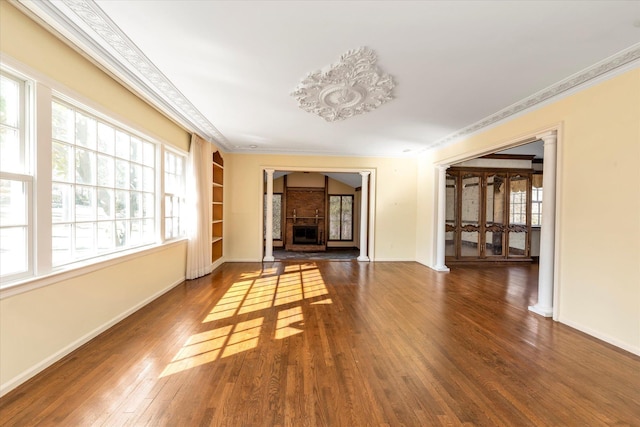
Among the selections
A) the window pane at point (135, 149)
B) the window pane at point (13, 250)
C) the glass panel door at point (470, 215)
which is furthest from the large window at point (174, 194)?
the glass panel door at point (470, 215)

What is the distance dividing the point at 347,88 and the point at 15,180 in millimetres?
3052

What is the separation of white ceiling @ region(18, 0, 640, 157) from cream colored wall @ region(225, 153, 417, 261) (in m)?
2.90

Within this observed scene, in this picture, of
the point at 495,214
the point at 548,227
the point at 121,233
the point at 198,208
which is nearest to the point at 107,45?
the point at 121,233

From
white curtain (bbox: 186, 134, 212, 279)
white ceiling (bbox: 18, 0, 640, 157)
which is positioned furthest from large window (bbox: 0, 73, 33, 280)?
white curtain (bbox: 186, 134, 212, 279)

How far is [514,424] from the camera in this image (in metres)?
1.73

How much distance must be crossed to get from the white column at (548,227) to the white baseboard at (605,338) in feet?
0.97

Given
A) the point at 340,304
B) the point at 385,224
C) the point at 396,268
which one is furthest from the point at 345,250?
the point at 340,304

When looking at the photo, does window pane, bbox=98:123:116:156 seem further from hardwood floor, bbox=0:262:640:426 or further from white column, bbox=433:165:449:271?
white column, bbox=433:165:449:271

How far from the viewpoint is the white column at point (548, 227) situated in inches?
140

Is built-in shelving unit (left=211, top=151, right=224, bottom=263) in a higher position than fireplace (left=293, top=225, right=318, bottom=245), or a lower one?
higher

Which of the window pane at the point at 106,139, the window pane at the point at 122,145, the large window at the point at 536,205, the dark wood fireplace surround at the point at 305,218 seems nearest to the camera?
the window pane at the point at 106,139

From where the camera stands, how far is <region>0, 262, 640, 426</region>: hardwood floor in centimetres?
179

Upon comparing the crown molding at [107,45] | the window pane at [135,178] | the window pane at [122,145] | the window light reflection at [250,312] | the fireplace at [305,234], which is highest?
the crown molding at [107,45]

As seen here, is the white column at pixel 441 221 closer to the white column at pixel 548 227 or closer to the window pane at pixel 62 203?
the white column at pixel 548 227
